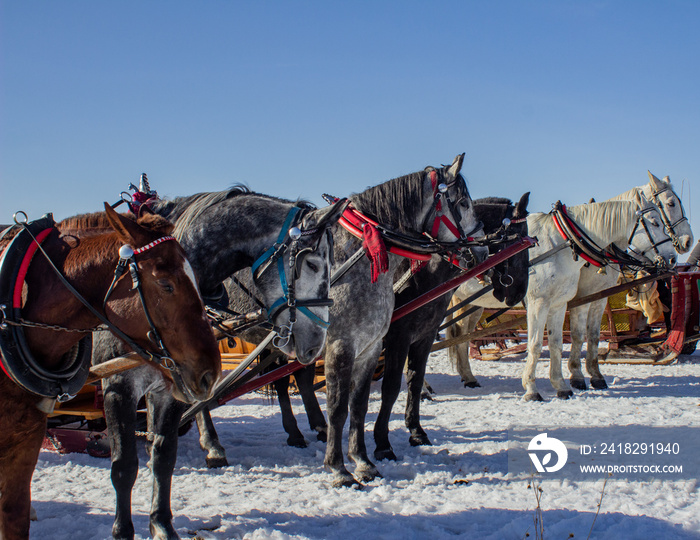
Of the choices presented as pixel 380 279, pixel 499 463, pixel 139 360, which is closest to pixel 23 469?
pixel 139 360

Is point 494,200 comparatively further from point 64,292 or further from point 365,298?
point 64,292

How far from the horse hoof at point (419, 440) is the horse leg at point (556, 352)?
2.91 metres

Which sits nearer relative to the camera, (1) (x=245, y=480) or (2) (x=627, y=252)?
(1) (x=245, y=480)

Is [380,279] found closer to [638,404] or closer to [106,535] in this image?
[106,535]

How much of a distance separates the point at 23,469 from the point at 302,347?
5.07 feet

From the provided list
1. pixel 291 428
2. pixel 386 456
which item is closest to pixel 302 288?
pixel 386 456

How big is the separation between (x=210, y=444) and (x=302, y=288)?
94.3 inches

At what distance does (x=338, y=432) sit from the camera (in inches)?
171

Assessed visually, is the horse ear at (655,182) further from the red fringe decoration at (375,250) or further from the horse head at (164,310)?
the horse head at (164,310)

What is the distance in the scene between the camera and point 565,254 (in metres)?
7.92

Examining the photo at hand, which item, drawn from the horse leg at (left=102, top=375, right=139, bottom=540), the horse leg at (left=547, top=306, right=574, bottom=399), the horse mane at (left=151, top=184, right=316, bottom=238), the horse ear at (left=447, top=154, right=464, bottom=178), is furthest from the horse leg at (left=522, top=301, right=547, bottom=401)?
the horse leg at (left=102, top=375, right=139, bottom=540)

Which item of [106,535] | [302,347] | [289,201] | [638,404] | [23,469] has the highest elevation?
[289,201]

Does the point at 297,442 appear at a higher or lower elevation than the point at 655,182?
lower

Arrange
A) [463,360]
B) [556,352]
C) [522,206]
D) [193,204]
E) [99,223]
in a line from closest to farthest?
[99,223]
[193,204]
[522,206]
[556,352]
[463,360]
